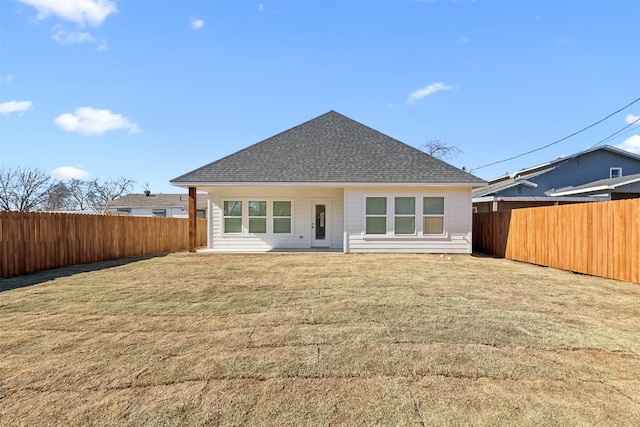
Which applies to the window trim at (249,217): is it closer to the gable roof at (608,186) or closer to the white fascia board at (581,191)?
the white fascia board at (581,191)

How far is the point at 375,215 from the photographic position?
13.0 m

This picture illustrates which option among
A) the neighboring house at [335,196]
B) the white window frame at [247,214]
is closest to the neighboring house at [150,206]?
the white window frame at [247,214]

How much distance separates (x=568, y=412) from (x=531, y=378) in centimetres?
54

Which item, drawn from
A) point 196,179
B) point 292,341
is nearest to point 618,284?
point 292,341

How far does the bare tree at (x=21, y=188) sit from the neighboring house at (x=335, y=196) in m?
25.7

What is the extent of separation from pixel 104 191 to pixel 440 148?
42.1 meters

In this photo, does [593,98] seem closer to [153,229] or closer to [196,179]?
[196,179]

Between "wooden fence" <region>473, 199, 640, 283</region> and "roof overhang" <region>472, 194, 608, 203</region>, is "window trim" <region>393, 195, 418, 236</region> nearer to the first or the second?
"wooden fence" <region>473, 199, 640, 283</region>

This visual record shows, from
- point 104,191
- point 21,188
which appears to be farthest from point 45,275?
point 104,191

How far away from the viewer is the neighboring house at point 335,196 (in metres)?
12.9

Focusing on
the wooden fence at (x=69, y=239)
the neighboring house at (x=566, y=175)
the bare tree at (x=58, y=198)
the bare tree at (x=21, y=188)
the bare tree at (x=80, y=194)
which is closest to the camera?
the wooden fence at (x=69, y=239)

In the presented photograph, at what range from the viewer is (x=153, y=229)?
47.6ft

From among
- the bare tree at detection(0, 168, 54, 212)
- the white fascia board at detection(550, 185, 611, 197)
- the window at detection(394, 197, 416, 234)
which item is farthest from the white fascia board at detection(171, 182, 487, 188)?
the bare tree at detection(0, 168, 54, 212)

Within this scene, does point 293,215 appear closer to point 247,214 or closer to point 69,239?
point 247,214
